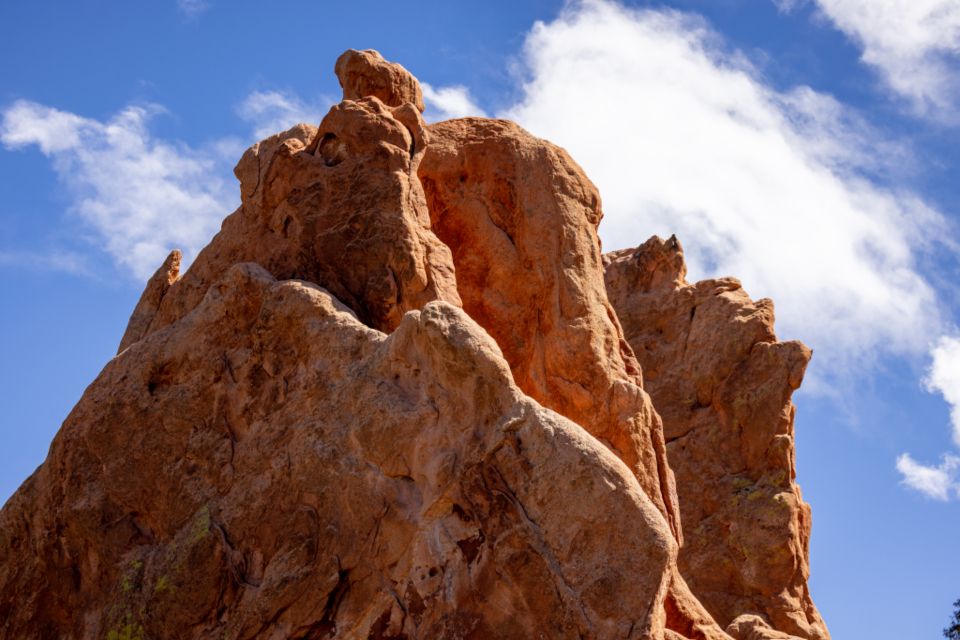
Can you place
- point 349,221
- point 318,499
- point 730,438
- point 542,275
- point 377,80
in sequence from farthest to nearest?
point 730,438, point 377,80, point 542,275, point 349,221, point 318,499

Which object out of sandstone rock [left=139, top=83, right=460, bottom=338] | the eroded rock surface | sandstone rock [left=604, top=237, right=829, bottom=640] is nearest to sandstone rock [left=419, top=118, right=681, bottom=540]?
sandstone rock [left=139, top=83, right=460, bottom=338]

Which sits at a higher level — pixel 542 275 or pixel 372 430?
pixel 542 275

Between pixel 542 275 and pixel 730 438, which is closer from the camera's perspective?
pixel 542 275

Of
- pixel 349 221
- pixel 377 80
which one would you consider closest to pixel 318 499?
pixel 349 221

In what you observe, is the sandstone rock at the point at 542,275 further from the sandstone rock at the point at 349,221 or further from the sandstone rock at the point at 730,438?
the sandstone rock at the point at 730,438

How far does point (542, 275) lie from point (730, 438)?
10.1 metres

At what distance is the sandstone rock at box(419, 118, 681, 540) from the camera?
2253 centimetres

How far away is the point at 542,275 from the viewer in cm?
2356

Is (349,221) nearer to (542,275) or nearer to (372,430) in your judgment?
(542,275)

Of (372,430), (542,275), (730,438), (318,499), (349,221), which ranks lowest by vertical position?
(318,499)

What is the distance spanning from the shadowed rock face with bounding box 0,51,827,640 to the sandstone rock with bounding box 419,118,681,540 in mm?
38

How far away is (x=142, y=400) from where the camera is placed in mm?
20812

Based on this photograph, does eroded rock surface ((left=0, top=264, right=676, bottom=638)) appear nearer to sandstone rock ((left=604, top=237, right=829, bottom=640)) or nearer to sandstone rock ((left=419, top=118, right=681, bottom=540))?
sandstone rock ((left=419, top=118, right=681, bottom=540))

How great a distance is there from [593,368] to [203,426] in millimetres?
5993
